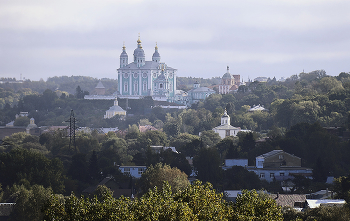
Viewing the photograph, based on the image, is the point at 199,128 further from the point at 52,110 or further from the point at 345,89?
the point at 52,110

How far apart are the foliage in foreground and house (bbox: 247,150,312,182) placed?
22.6m

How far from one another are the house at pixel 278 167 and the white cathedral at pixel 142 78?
68751 mm

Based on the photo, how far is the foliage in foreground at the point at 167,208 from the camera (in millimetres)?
20578

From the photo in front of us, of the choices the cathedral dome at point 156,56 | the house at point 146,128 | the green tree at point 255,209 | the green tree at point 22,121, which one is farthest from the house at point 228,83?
the green tree at point 255,209

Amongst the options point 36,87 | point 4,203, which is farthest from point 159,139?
point 36,87

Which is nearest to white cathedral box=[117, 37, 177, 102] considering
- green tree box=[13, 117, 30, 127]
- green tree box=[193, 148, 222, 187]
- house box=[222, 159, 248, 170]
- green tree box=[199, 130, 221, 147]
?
green tree box=[13, 117, 30, 127]

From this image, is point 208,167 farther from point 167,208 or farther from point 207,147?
point 167,208

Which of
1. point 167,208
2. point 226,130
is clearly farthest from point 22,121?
point 167,208

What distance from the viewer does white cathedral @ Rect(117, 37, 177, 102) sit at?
117625 mm

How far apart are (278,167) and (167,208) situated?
27.0 m

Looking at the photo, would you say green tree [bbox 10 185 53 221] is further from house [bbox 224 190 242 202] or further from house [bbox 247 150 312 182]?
house [bbox 247 150 312 182]

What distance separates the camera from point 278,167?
46781 millimetres

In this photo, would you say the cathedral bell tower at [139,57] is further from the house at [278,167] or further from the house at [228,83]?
the house at [278,167]

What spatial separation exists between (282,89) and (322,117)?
37182 mm
